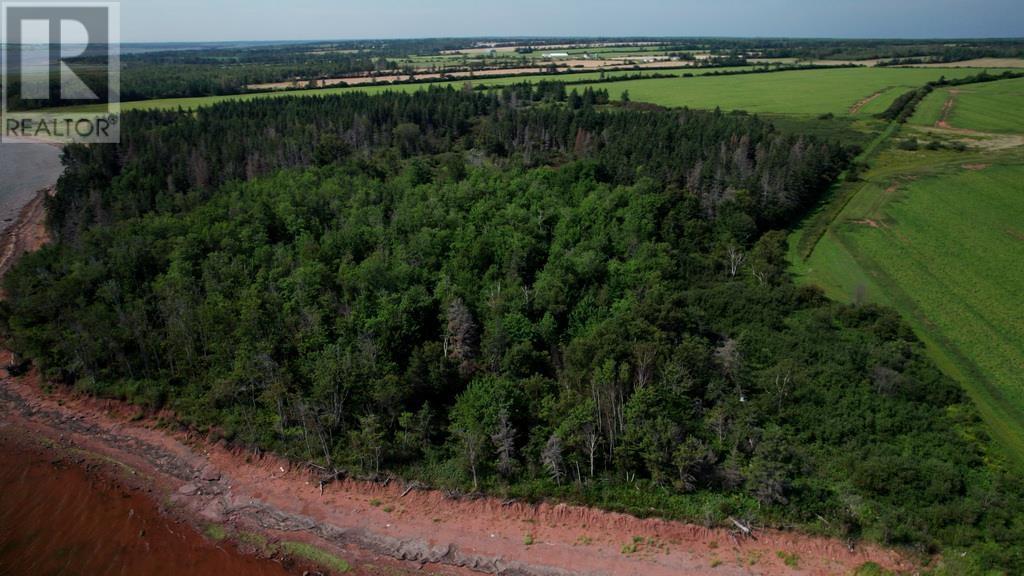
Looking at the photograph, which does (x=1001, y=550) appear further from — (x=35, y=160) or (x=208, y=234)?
(x=35, y=160)

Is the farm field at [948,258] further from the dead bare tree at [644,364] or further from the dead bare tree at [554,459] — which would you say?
the dead bare tree at [554,459]

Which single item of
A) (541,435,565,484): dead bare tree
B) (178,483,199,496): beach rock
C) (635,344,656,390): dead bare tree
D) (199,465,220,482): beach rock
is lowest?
(178,483,199,496): beach rock

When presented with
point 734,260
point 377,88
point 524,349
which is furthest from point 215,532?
point 377,88

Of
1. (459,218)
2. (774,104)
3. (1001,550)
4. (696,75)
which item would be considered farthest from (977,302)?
(696,75)

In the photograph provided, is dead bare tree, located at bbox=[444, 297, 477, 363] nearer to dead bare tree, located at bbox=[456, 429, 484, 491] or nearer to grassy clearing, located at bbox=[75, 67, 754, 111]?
dead bare tree, located at bbox=[456, 429, 484, 491]

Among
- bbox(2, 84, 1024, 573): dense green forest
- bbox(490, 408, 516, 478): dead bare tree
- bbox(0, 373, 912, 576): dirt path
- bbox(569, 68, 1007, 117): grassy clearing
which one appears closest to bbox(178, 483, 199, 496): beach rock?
bbox(0, 373, 912, 576): dirt path

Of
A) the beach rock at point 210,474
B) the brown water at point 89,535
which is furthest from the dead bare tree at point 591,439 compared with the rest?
the beach rock at point 210,474
